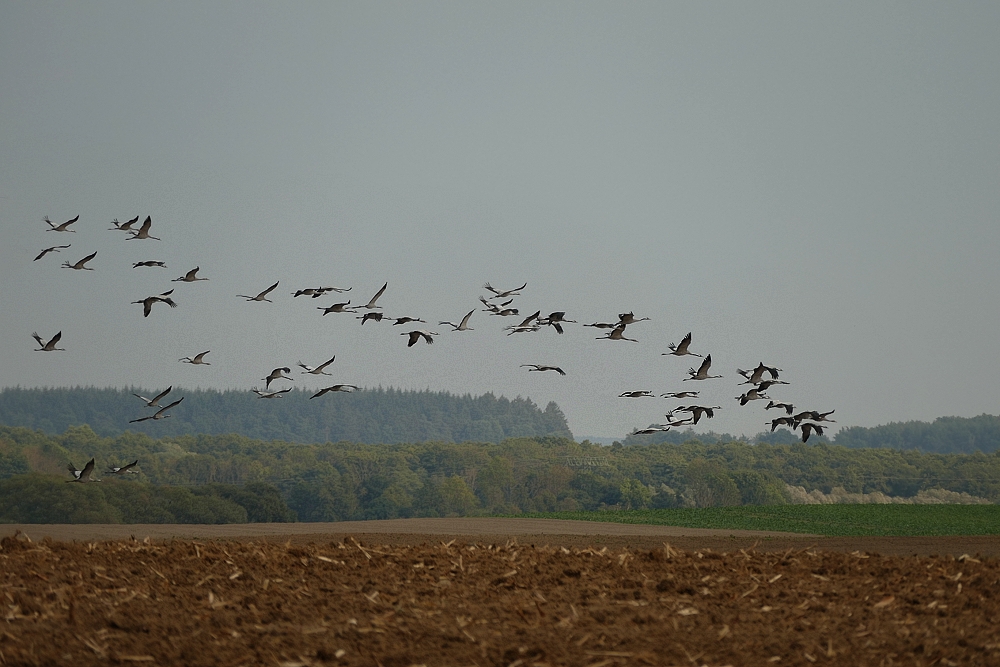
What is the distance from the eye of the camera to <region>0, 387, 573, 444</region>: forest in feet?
499

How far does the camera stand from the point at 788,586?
590 inches

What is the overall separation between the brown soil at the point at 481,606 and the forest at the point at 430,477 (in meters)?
Answer: 55.4

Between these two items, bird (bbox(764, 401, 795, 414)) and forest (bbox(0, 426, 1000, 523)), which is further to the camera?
forest (bbox(0, 426, 1000, 523))

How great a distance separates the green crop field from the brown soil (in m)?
27.0

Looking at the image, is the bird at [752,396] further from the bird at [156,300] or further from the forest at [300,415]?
the forest at [300,415]

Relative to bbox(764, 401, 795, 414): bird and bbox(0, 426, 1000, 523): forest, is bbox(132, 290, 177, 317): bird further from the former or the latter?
bbox(0, 426, 1000, 523): forest

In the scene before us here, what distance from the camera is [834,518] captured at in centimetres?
5056

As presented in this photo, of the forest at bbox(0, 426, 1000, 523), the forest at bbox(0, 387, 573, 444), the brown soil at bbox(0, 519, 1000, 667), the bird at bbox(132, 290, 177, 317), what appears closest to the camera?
the brown soil at bbox(0, 519, 1000, 667)

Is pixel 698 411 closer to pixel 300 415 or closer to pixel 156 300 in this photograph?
pixel 156 300

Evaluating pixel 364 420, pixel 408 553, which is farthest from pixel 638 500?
pixel 364 420

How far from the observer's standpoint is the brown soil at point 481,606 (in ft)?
34.7

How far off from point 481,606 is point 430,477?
8961 centimetres

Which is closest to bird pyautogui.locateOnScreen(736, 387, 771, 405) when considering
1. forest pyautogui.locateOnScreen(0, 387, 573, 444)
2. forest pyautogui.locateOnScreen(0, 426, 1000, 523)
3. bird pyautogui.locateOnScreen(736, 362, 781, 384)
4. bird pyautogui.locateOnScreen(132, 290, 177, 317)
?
bird pyautogui.locateOnScreen(736, 362, 781, 384)

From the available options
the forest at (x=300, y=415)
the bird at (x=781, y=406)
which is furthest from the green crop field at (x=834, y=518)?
the forest at (x=300, y=415)
